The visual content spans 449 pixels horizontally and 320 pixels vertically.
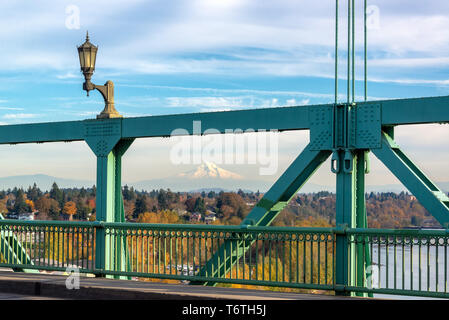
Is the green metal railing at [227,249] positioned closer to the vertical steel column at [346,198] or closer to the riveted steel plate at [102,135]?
the vertical steel column at [346,198]

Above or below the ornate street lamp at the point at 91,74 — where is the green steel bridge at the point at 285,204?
below

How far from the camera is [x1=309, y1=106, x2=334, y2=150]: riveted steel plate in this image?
1020 cm

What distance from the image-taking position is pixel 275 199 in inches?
415

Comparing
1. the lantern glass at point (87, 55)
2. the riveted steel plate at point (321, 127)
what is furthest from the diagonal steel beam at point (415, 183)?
the lantern glass at point (87, 55)

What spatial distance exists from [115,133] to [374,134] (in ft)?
16.7

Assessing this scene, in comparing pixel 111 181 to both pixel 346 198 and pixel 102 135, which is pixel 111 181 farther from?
pixel 346 198

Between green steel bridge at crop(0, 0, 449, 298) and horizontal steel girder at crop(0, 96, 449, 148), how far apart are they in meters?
0.02

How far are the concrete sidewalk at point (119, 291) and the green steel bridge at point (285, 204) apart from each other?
0.27m

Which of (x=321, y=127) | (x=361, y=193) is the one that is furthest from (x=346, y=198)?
(x=321, y=127)

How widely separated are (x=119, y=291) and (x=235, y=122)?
3.49 m

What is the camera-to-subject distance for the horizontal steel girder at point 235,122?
9500mm

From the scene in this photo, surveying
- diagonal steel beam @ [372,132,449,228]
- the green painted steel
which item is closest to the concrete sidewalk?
the green painted steel

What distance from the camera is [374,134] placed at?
32.5ft
